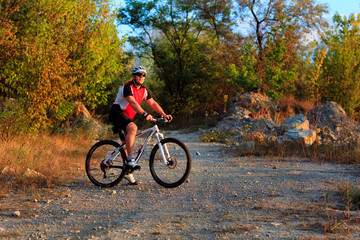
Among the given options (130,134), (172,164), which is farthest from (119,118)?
(172,164)

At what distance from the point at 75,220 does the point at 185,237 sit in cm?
Answer: 159

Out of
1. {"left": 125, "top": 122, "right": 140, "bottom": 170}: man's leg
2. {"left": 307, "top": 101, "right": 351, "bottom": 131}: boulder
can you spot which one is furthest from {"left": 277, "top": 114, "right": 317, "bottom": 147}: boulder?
{"left": 125, "top": 122, "right": 140, "bottom": 170}: man's leg

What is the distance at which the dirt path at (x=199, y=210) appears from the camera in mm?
3996

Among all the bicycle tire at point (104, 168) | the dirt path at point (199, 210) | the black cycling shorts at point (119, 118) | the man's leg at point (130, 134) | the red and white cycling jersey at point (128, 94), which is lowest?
the dirt path at point (199, 210)

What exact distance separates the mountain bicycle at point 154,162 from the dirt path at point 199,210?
0.20 meters

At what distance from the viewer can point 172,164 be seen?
19.8 feet

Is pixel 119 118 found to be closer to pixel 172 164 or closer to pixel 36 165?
pixel 172 164

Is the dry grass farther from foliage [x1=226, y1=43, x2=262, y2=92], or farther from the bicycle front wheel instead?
foliage [x1=226, y1=43, x2=262, y2=92]

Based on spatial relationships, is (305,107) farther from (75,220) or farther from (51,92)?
(75,220)

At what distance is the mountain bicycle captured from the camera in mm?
6066

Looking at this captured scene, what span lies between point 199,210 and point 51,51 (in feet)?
24.5

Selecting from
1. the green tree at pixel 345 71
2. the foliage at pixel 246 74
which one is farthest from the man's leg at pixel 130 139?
the green tree at pixel 345 71

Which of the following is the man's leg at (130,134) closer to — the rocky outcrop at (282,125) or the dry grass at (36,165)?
the dry grass at (36,165)

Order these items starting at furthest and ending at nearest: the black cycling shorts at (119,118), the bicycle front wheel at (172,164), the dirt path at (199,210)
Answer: the black cycling shorts at (119,118) < the bicycle front wheel at (172,164) < the dirt path at (199,210)
